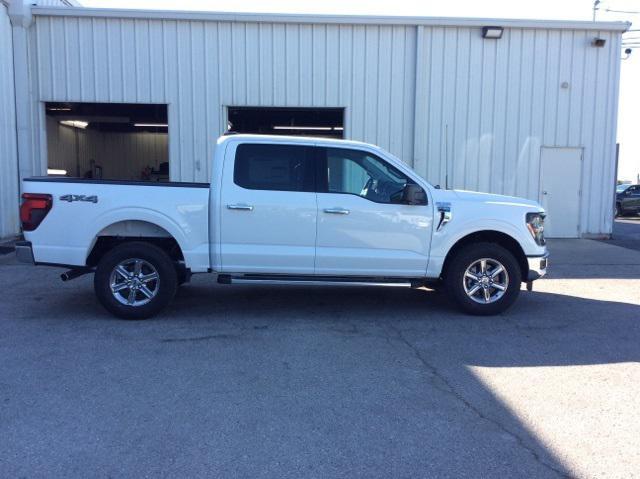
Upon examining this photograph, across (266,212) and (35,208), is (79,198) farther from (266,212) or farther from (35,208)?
(266,212)

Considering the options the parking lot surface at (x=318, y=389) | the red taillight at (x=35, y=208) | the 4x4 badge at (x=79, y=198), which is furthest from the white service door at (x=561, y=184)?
the red taillight at (x=35, y=208)

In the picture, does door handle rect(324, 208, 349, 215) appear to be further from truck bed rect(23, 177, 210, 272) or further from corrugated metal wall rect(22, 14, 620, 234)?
corrugated metal wall rect(22, 14, 620, 234)

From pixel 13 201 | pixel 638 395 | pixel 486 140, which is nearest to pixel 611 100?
pixel 486 140

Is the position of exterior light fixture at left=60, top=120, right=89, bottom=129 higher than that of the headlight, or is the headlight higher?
exterior light fixture at left=60, top=120, right=89, bottom=129

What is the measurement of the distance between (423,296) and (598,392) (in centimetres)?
371

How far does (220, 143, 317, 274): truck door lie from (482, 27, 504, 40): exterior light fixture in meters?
9.32

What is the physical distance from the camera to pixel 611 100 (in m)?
14.7

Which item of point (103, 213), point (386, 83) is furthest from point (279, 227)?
point (386, 83)

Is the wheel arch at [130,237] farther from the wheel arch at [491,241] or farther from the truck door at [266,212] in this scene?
the wheel arch at [491,241]

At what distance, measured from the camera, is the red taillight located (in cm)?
655

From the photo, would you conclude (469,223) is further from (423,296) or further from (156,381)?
(156,381)

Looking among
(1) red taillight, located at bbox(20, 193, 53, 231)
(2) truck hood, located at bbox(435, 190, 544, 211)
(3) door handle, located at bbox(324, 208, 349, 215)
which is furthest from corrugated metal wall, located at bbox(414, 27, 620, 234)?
(1) red taillight, located at bbox(20, 193, 53, 231)

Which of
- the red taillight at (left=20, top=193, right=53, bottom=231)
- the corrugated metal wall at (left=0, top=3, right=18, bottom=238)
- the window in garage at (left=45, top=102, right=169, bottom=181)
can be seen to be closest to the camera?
the red taillight at (left=20, top=193, right=53, bottom=231)

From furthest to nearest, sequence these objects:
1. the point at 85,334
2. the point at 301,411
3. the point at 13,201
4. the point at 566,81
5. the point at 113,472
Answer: the point at 566,81 < the point at 13,201 < the point at 85,334 < the point at 301,411 < the point at 113,472
